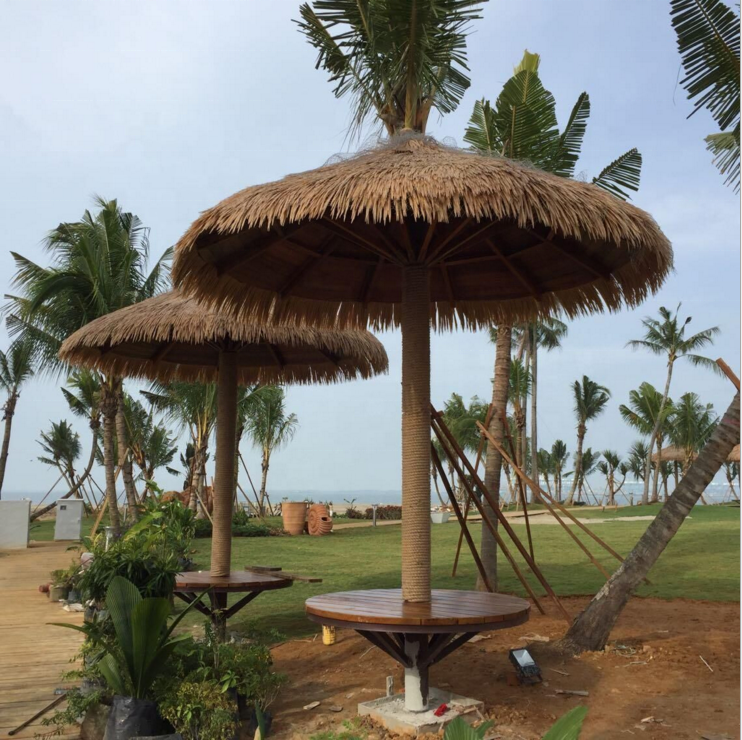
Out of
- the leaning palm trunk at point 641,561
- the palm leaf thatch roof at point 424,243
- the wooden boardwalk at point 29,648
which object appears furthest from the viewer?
the leaning palm trunk at point 641,561

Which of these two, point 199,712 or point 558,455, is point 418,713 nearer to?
point 199,712

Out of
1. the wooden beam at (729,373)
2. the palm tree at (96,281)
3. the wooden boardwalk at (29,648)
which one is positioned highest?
the palm tree at (96,281)

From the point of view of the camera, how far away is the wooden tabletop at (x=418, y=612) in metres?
3.95

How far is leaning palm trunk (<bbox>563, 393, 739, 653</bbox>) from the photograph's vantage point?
5.63 meters

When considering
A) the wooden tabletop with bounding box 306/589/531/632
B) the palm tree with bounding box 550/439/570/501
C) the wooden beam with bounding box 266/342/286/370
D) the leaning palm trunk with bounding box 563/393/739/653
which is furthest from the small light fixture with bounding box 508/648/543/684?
the palm tree with bounding box 550/439/570/501

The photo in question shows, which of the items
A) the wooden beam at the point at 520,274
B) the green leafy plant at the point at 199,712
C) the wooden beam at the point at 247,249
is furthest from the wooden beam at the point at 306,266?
the green leafy plant at the point at 199,712

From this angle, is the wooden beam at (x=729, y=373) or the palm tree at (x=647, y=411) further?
the palm tree at (x=647, y=411)

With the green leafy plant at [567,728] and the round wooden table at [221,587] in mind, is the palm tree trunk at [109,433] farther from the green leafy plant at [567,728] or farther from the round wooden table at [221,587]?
the green leafy plant at [567,728]

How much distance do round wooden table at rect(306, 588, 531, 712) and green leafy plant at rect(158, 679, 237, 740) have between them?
0.69 m

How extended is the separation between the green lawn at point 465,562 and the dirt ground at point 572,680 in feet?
2.74

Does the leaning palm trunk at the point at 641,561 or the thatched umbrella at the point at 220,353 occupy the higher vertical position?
the thatched umbrella at the point at 220,353

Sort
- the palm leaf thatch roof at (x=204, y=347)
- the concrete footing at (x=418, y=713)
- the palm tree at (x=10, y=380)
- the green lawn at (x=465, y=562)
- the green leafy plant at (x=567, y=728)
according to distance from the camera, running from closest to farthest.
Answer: the green leafy plant at (x=567, y=728) < the concrete footing at (x=418, y=713) < the palm leaf thatch roof at (x=204, y=347) < the green lawn at (x=465, y=562) < the palm tree at (x=10, y=380)

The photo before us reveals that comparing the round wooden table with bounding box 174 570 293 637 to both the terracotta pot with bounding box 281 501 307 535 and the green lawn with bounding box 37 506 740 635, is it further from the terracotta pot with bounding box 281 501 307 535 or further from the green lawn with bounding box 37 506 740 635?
the terracotta pot with bounding box 281 501 307 535

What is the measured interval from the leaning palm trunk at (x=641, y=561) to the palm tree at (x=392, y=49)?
13.1 ft
